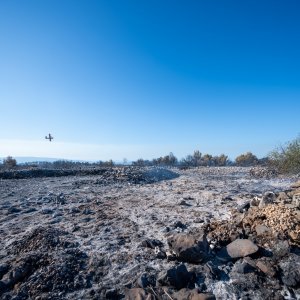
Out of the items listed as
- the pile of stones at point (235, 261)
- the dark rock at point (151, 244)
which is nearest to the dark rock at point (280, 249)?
the pile of stones at point (235, 261)

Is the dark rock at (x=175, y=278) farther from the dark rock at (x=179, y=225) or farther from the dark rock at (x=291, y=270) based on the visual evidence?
the dark rock at (x=179, y=225)

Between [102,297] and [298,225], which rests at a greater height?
[298,225]

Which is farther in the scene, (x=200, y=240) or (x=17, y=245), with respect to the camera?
(x=17, y=245)

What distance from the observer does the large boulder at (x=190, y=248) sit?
5008mm

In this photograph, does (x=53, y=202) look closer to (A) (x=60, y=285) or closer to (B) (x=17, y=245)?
(B) (x=17, y=245)

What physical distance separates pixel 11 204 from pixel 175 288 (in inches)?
358

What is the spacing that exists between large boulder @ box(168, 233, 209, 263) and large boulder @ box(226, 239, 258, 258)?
1.59ft

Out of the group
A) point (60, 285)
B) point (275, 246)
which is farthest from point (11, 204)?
point (275, 246)

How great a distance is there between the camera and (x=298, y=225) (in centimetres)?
563

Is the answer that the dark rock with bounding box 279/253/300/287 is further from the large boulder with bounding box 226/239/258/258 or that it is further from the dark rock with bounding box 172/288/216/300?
the dark rock with bounding box 172/288/216/300

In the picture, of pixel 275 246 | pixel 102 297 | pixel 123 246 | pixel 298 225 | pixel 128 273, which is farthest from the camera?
pixel 123 246

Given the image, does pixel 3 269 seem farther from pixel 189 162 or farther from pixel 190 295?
pixel 189 162

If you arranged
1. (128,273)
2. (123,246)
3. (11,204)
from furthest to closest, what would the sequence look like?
(11,204)
(123,246)
(128,273)

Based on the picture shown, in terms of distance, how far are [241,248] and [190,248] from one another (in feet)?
3.50
